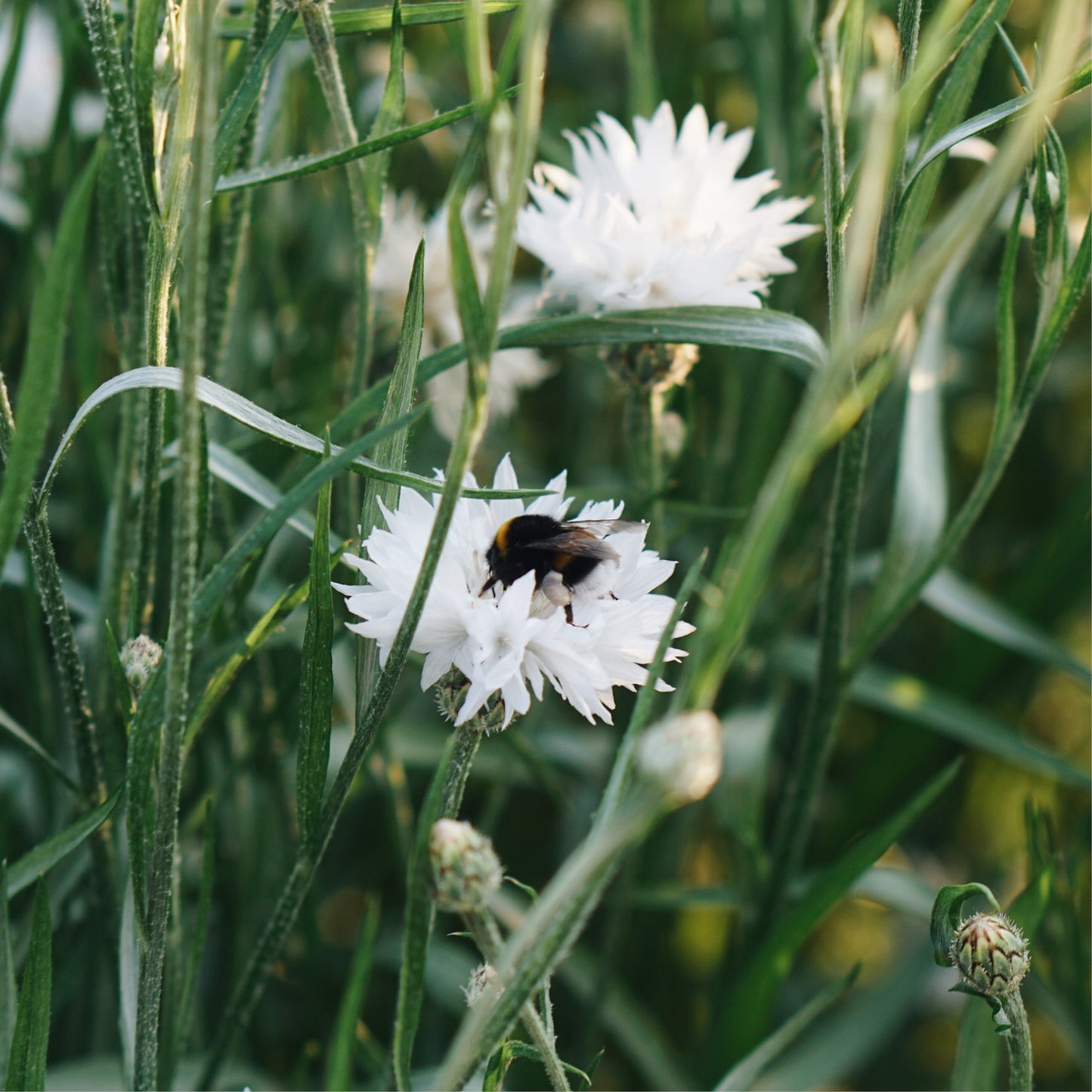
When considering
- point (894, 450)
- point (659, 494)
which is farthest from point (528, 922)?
point (894, 450)

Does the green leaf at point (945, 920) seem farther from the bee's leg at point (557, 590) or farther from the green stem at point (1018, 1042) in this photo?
the bee's leg at point (557, 590)

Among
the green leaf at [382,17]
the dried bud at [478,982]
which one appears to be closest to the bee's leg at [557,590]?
the dried bud at [478,982]

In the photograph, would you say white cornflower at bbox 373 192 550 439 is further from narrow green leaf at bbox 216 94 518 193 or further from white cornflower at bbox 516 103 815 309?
narrow green leaf at bbox 216 94 518 193

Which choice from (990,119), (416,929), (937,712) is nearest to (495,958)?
(416,929)

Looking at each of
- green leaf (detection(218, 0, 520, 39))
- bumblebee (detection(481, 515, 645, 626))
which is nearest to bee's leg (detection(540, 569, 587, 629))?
bumblebee (detection(481, 515, 645, 626))

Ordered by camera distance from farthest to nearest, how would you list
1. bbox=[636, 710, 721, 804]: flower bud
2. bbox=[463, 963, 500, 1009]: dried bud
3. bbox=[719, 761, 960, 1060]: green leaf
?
1. bbox=[719, 761, 960, 1060]: green leaf
2. bbox=[463, 963, 500, 1009]: dried bud
3. bbox=[636, 710, 721, 804]: flower bud

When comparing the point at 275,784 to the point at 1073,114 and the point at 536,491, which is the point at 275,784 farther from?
the point at 1073,114
